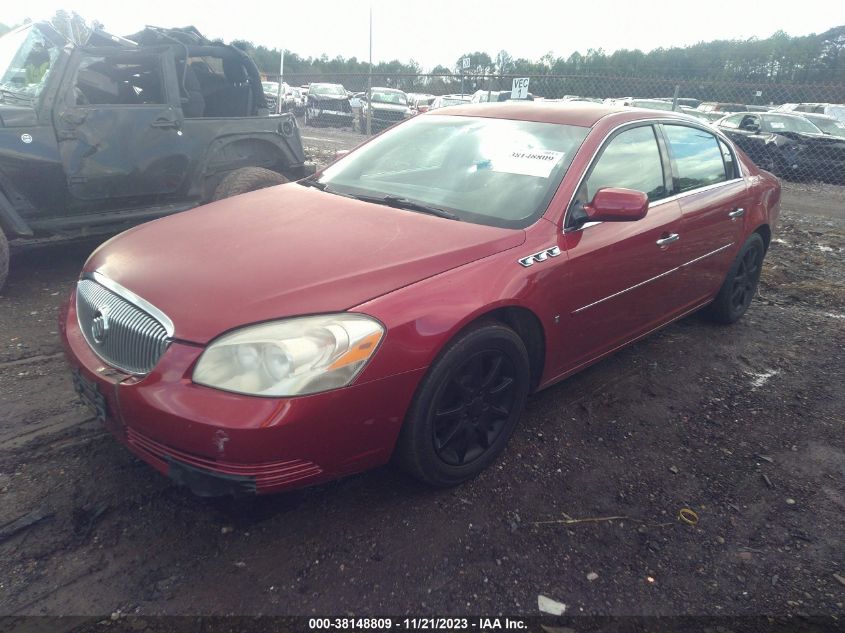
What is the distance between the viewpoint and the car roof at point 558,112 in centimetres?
312

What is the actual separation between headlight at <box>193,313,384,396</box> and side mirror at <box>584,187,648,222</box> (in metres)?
1.36

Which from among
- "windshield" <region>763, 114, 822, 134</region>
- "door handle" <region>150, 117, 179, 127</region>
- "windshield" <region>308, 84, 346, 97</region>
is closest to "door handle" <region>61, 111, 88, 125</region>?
"door handle" <region>150, 117, 179, 127</region>

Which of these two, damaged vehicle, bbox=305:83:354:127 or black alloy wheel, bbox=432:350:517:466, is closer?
black alloy wheel, bbox=432:350:517:466

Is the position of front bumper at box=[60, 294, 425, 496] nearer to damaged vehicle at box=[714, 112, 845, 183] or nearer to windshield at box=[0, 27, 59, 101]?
windshield at box=[0, 27, 59, 101]

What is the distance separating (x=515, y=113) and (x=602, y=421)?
5.86ft

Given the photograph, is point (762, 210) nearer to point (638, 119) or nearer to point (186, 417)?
point (638, 119)

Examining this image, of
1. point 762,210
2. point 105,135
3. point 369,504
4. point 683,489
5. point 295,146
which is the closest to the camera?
point 369,504

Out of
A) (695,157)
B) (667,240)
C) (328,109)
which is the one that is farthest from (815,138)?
(328,109)

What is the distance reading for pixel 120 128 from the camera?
486 cm

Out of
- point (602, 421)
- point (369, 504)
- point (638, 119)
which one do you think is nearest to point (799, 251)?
point (638, 119)

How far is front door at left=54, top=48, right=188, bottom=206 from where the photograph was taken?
4.67 metres

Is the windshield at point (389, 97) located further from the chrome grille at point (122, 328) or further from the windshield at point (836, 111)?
the chrome grille at point (122, 328)

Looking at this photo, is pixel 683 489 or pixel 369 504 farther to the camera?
pixel 683 489

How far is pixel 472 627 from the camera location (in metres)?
1.89
